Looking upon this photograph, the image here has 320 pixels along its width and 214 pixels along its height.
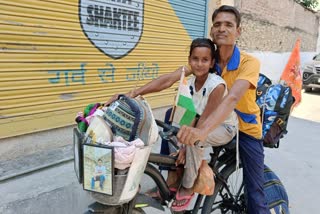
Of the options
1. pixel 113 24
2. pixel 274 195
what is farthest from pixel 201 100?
pixel 113 24

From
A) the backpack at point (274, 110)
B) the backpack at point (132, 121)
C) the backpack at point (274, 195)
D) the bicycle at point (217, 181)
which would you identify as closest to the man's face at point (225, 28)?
the backpack at point (274, 110)

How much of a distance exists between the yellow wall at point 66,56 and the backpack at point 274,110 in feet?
6.27

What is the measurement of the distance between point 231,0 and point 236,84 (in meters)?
5.08

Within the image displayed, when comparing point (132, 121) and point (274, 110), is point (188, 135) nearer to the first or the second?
point (132, 121)

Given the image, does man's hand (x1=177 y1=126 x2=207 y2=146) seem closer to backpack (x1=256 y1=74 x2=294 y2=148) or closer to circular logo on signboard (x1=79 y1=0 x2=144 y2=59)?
backpack (x1=256 y1=74 x2=294 y2=148)

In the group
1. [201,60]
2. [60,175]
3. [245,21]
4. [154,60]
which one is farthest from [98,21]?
[245,21]

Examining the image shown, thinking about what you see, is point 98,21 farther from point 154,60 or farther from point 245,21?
point 245,21

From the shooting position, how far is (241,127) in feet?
7.35

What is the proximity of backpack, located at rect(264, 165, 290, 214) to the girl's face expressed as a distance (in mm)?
1157

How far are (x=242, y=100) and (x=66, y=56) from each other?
74.5 inches

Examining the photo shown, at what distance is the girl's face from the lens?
6.29 feet

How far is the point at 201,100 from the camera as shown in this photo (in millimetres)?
2008

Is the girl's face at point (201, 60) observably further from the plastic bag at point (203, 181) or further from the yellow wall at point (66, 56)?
the yellow wall at point (66, 56)

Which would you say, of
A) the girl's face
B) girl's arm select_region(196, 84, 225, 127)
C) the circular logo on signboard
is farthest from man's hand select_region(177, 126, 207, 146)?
the circular logo on signboard
